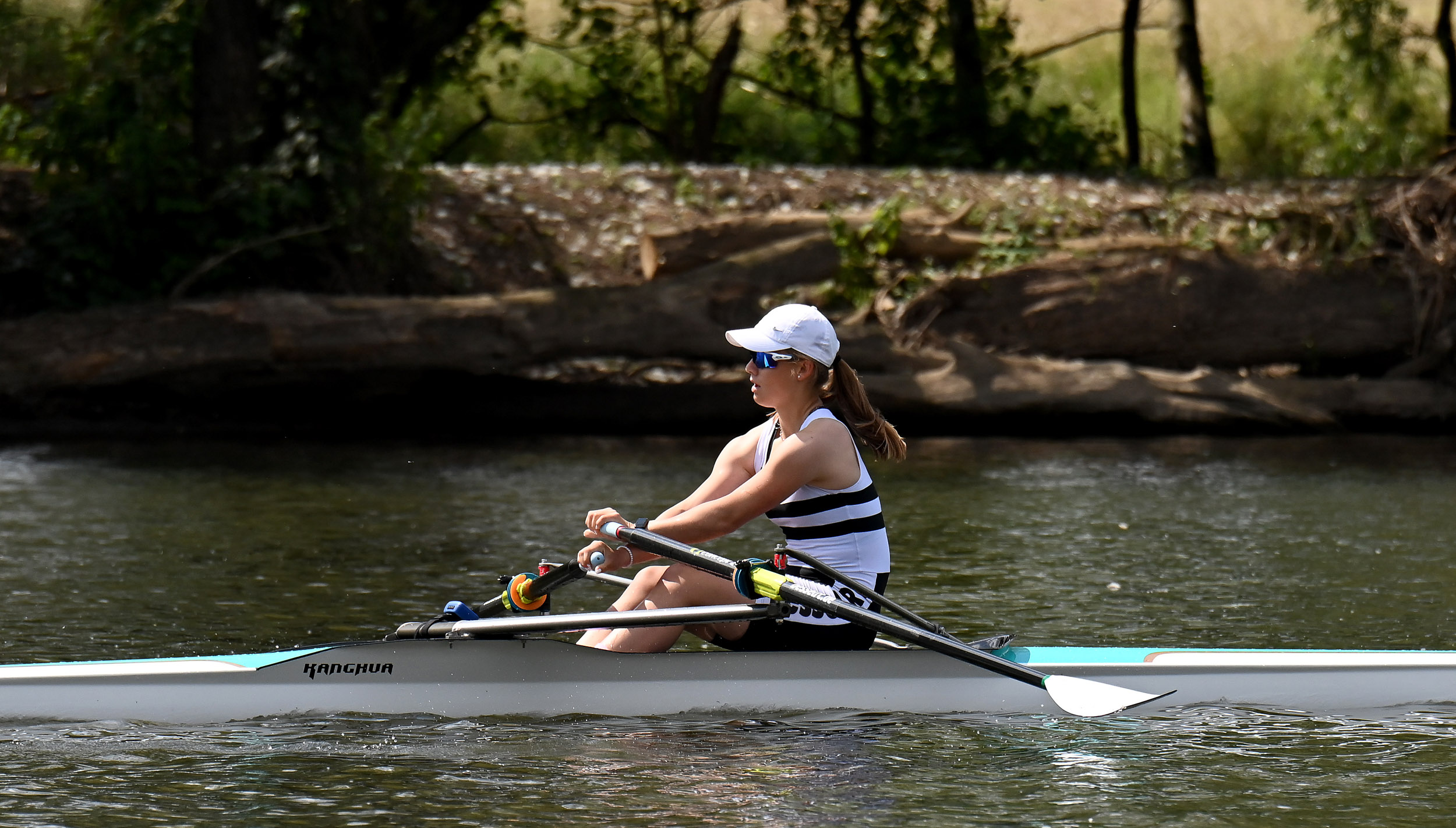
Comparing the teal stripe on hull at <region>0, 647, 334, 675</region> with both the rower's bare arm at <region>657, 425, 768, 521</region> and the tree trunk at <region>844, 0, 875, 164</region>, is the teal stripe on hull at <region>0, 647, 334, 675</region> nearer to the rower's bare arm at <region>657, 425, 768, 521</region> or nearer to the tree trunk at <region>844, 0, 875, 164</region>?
the rower's bare arm at <region>657, 425, 768, 521</region>

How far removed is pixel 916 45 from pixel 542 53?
5.59m

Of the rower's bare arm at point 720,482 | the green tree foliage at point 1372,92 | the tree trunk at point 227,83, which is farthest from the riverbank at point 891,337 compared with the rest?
the rower's bare arm at point 720,482

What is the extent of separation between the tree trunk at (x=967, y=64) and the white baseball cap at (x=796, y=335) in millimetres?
14530

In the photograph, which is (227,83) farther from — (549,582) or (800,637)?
(800,637)

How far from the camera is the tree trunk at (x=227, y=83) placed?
571 inches

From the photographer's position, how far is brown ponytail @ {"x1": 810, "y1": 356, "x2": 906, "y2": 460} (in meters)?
5.60

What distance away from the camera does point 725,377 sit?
14047mm

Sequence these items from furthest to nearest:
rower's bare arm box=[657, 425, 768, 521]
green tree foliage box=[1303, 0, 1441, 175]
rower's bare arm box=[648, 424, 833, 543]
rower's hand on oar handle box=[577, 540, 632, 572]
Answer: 1. green tree foliage box=[1303, 0, 1441, 175]
2. rower's bare arm box=[657, 425, 768, 521]
3. rower's hand on oar handle box=[577, 540, 632, 572]
4. rower's bare arm box=[648, 424, 833, 543]

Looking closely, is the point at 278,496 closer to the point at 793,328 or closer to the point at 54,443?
the point at 54,443

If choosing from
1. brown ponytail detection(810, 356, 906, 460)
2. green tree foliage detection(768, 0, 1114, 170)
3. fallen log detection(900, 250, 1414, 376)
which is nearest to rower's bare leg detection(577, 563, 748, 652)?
brown ponytail detection(810, 356, 906, 460)

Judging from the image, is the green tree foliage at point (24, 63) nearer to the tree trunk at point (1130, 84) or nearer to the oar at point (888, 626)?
the oar at point (888, 626)

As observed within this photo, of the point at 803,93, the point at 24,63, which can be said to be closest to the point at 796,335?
the point at 24,63

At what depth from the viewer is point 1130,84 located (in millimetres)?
19875

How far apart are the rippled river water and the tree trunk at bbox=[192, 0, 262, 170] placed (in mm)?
2968
